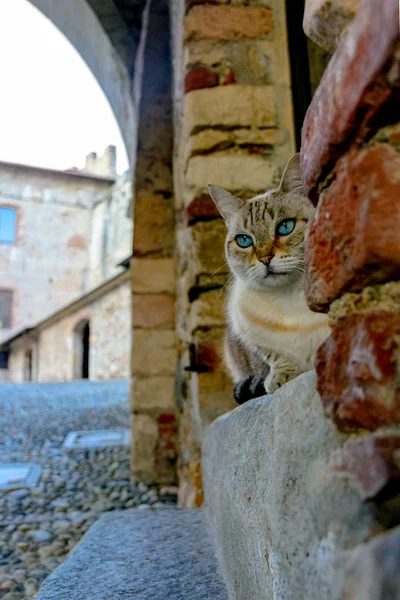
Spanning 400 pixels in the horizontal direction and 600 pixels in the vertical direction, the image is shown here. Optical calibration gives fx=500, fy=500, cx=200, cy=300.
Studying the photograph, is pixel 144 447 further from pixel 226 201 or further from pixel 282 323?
pixel 282 323

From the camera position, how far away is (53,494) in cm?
310

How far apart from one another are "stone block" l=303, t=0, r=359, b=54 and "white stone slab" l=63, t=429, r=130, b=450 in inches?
165

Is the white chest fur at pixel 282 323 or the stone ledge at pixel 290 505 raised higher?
the white chest fur at pixel 282 323

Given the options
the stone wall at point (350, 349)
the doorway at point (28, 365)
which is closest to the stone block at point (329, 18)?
the stone wall at point (350, 349)

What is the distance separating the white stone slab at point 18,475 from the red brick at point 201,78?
2615mm

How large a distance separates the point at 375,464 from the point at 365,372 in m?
0.09

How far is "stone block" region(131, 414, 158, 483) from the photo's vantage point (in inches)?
126

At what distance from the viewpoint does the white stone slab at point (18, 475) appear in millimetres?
3249

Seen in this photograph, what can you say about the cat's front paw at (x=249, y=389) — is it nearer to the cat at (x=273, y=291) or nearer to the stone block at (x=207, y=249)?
the cat at (x=273, y=291)

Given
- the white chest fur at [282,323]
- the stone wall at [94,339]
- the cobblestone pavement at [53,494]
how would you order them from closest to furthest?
1. the white chest fur at [282,323]
2. the cobblestone pavement at [53,494]
3. the stone wall at [94,339]

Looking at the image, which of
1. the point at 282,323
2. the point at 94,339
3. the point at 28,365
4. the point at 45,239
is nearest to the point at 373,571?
the point at 282,323

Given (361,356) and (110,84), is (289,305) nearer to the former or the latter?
(361,356)

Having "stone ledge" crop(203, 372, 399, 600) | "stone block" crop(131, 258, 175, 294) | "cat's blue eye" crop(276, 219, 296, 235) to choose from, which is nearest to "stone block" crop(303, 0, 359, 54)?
"stone ledge" crop(203, 372, 399, 600)

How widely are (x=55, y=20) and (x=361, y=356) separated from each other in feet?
16.4
